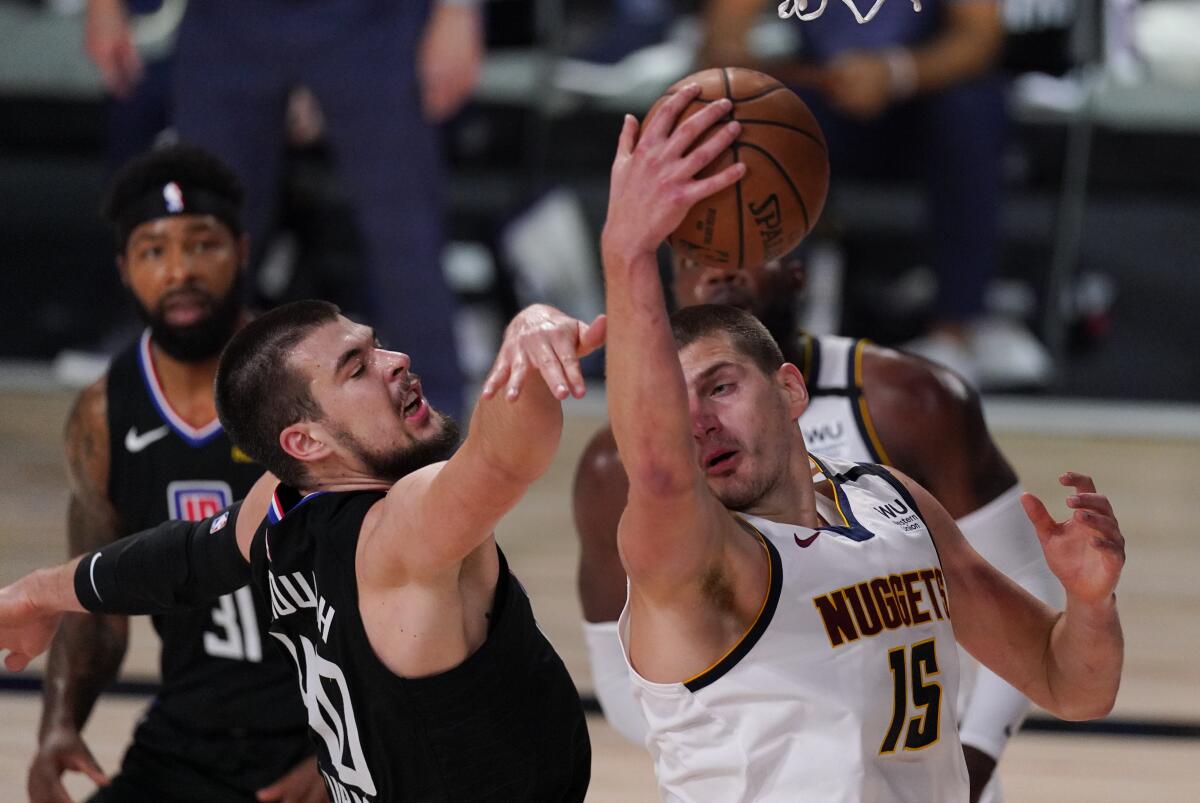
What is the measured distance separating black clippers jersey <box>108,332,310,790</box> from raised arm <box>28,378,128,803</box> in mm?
40

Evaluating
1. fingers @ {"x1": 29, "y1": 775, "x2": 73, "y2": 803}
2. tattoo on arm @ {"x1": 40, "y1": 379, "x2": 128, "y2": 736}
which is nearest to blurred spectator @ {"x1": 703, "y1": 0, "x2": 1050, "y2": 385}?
tattoo on arm @ {"x1": 40, "y1": 379, "x2": 128, "y2": 736}

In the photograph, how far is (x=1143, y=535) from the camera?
23.4ft

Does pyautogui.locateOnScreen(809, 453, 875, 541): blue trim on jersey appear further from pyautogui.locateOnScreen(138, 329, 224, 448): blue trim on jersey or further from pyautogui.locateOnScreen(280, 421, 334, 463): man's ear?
pyautogui.locateOnScreen(138, 329, 224, 448): blue trim on jersey

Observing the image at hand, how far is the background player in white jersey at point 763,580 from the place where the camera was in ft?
7.94

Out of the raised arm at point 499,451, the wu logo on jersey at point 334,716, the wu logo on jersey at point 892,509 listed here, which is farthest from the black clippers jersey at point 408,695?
the wu logo on jersey at point 892,509

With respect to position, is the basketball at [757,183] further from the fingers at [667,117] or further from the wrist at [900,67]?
the wrist at [900,67]

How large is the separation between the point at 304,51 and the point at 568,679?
519 centimetres

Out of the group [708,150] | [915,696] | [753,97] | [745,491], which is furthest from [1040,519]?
[708,150]

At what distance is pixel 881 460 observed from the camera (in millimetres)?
3824

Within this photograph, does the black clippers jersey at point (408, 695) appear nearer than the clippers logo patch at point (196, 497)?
Yes

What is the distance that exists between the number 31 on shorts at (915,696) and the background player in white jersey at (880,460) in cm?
94

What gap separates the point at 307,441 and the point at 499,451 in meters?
0.63

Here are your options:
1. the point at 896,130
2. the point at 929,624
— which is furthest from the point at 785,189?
the point at 896,130

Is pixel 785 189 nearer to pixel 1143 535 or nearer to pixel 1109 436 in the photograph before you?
pixel 1143 535
